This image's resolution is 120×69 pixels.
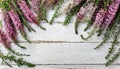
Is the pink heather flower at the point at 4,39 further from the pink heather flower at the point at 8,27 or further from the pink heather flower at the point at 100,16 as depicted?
the pink heather flower at the point at 100,16

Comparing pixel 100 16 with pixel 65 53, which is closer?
pixel 100 16

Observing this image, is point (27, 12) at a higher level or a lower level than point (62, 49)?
higher

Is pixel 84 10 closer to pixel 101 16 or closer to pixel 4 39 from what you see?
pixel 101 16

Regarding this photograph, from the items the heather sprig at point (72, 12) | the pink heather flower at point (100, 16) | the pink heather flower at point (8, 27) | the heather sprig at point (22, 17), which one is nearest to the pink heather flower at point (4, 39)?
the pink heather flower at point (8, 27)

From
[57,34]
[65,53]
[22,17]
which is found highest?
[22,17]

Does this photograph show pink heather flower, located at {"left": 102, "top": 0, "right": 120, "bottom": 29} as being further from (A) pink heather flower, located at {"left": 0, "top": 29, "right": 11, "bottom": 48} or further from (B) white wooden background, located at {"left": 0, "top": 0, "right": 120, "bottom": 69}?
(A) pink heather flower, located at {"left": 0, "top": 29, "right": 11, "bottom": 48}

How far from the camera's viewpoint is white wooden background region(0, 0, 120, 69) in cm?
232

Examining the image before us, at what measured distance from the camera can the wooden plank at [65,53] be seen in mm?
2332

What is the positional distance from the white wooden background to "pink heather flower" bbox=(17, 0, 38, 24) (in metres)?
0.05

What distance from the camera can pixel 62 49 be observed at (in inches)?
91.9

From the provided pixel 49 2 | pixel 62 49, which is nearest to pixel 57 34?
pixel 62 49

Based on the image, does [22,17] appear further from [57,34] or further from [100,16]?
[100,16]

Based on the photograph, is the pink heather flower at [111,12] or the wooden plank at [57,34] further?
the wooden plank at [57,34]

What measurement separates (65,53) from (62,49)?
0.03 metres
